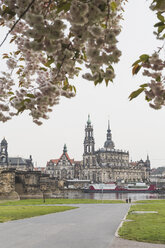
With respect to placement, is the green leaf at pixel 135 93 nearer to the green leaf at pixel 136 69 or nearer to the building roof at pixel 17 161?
the green leaf at pixel 136 69

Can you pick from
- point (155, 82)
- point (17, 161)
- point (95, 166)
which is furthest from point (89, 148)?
point (155, 82)

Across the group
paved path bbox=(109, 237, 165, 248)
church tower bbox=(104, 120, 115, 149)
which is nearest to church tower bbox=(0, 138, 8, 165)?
church tower bbox=(104, 120, 115, 149)

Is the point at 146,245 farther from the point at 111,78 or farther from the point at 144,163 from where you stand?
the point at 144,163

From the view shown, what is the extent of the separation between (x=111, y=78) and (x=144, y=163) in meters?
193

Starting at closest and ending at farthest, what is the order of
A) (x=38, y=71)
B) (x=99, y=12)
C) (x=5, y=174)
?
(x=99, y=12) → (x=38, y=71) → (x=5, y=174)

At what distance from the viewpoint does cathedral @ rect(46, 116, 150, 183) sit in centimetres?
16688

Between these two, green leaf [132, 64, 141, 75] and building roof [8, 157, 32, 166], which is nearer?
green leaf [132, 64, 141, 75]

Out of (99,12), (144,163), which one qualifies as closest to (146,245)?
(99,12)

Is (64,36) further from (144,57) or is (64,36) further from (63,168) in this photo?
(63,168)

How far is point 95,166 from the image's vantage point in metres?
168

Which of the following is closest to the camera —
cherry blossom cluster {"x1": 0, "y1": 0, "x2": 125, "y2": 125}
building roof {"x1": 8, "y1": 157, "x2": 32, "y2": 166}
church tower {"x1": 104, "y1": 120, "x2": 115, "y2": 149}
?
cherry blossom cluster {"x1": 0, "y1": 0, "x2": 125, "y2": 125}

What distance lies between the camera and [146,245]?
10008 millimetres

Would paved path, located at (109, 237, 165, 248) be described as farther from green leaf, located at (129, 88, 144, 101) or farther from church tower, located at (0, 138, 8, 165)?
church tower, located at (0, 138, 8, 165)

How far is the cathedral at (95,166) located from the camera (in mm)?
166875
